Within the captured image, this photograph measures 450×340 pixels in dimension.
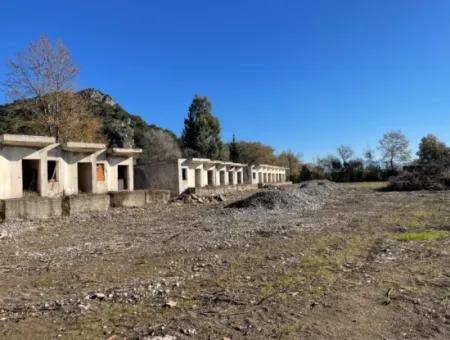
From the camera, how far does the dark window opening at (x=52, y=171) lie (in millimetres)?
18680

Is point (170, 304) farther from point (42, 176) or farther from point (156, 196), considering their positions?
point (156, 196)

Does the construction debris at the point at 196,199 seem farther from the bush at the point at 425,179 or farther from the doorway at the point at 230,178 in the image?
the bush at the point at 425,179

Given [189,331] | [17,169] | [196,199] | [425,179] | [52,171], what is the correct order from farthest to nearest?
[425,179], [196,199], [52,171], [17,169], [189,331]

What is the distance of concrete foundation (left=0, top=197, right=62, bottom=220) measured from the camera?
47.5 ft

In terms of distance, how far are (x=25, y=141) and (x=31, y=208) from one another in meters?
3.02

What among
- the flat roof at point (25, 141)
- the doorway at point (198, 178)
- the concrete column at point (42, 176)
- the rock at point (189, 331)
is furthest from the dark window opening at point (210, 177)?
the rock at point (189, 331)

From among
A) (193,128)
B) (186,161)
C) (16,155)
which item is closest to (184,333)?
(16,155)

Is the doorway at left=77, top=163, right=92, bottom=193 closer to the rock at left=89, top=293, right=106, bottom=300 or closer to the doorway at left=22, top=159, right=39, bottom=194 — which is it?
the doorway at left=22, top=159, right=39, bottom=194

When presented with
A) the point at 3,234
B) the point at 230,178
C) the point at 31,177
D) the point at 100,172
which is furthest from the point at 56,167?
the point at 230,178

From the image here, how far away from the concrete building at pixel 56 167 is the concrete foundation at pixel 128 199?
1.48 metres

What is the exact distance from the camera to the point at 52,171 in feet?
62.2

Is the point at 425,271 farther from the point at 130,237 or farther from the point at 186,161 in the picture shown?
the point at 186,161

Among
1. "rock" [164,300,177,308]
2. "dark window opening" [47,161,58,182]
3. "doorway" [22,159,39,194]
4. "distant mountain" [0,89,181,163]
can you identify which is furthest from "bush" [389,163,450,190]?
"rock" [164,300,177,308]

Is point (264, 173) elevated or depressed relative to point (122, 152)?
depressed
